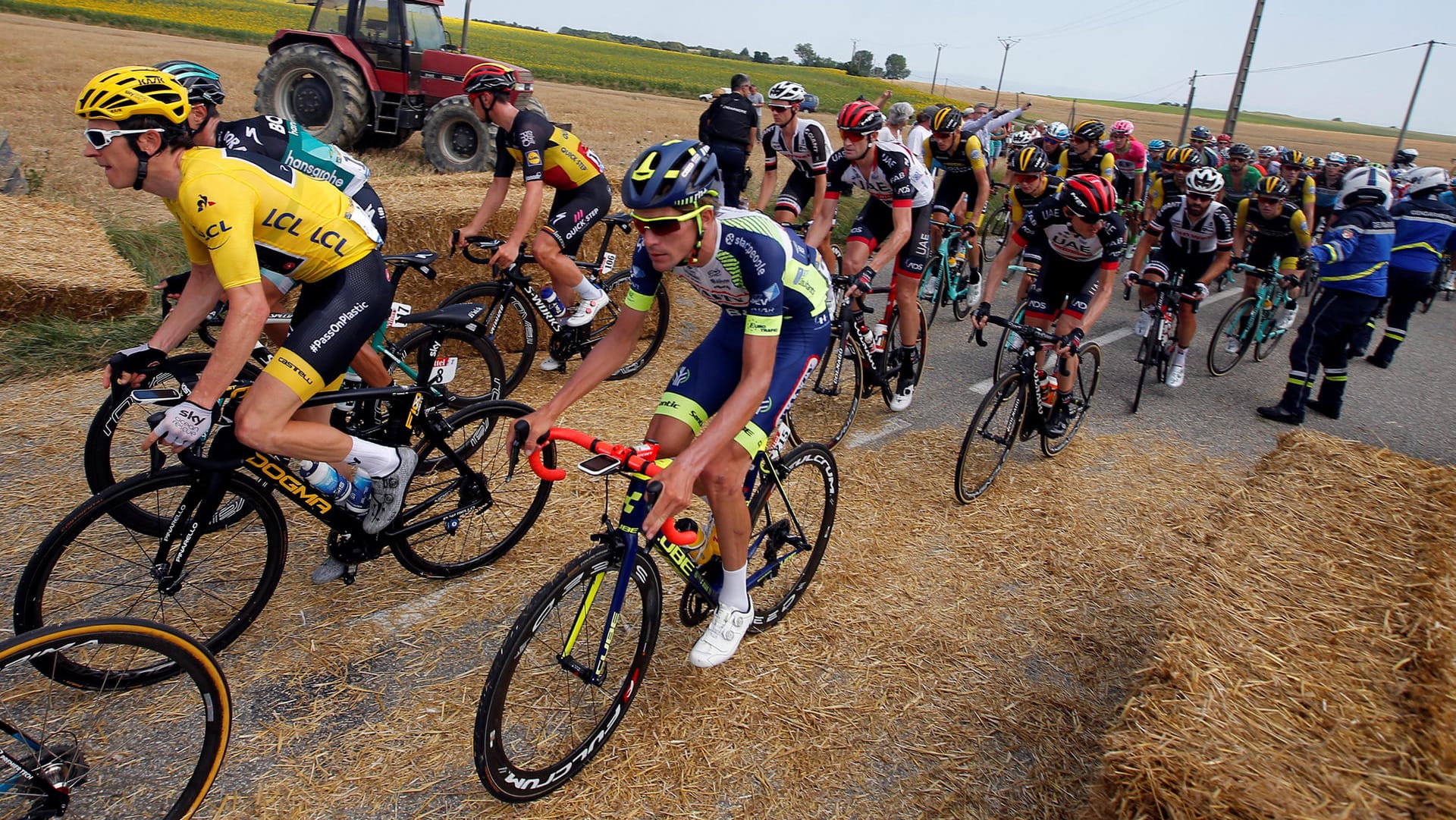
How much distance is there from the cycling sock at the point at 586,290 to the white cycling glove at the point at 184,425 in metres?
3.70

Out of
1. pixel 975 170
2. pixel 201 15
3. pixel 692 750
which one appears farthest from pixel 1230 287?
pixel 201 15

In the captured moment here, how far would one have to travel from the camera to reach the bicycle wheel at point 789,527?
149 inches

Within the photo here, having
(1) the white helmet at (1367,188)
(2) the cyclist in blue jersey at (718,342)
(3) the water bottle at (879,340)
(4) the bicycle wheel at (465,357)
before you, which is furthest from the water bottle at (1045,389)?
(1) the white helmet at (1367,188)

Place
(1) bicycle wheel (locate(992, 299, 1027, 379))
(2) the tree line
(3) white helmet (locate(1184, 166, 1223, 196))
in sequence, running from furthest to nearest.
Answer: (2) the tree line
(3) white helmet (locate(1184, 166, 1223, 196))
(1) bicycle wheel (locate(992, 299, 1027, 379))

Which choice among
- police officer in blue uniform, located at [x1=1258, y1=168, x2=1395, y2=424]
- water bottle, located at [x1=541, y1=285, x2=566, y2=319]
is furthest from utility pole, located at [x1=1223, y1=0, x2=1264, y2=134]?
water bottle, located at [x1=541, y1=285, x2=566, y2=319]

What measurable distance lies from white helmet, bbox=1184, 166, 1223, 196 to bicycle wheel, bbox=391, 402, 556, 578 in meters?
6.91

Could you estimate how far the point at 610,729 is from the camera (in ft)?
10.2

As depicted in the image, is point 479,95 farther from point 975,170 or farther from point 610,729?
point 975,170

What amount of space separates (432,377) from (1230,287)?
14.4m

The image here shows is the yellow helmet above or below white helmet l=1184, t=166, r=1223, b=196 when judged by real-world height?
below

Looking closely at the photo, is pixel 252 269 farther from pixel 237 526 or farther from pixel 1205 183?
pixel 1205 183

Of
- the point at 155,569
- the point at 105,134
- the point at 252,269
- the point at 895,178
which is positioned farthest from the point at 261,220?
the point at 895,178

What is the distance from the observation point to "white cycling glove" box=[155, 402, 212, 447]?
2920mm

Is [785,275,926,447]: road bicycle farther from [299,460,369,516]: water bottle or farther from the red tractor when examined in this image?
the red tractor
